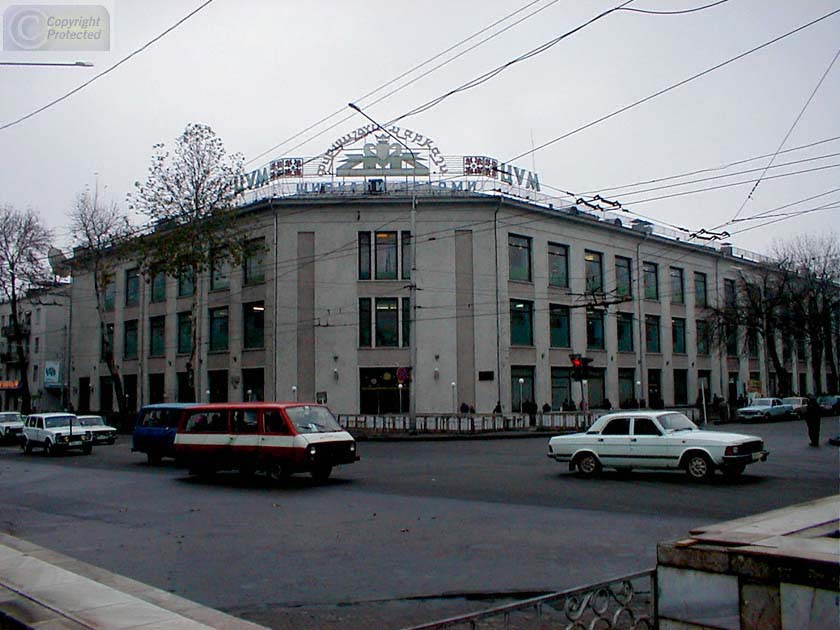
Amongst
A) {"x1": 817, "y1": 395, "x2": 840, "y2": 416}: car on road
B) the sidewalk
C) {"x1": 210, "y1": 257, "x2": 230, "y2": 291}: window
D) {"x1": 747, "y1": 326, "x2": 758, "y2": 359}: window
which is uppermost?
{"x1": 210, "y1": 257, "x2": 230, "y2": 291}: window

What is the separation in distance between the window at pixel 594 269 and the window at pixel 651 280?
4.81m

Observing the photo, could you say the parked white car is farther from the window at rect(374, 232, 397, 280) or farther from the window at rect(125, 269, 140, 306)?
the window at rect(125, 269, 140, 306)

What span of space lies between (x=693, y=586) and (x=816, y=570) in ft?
2.63

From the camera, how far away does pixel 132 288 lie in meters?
59.5

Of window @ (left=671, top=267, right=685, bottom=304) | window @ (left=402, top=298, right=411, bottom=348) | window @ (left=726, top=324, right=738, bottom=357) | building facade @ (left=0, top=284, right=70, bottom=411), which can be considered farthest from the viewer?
building facade @ (left=0, top=284, right=70, bottom=411)

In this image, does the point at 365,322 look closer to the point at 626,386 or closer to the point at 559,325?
the point at 559,325

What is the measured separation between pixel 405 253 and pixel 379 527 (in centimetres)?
3483

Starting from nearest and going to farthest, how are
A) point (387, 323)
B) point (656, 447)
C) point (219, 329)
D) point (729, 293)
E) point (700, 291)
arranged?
point (656, 447) → point (387, 323) → point (219, 329) → point (700, 291) → point (729, 293)

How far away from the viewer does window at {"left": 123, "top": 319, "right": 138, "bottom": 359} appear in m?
58.3

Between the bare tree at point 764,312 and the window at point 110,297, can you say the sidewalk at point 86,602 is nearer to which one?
the bare tree at point 764,312

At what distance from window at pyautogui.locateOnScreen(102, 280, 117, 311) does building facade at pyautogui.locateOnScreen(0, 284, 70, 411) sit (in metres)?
6.62

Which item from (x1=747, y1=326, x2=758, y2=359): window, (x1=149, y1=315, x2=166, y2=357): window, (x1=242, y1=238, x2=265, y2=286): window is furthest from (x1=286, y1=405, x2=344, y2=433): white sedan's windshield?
(x1=747, y1=326, x2=758, y2=359): window

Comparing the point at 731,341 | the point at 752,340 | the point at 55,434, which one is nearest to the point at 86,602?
the point at 55,434

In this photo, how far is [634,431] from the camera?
1764 cm
